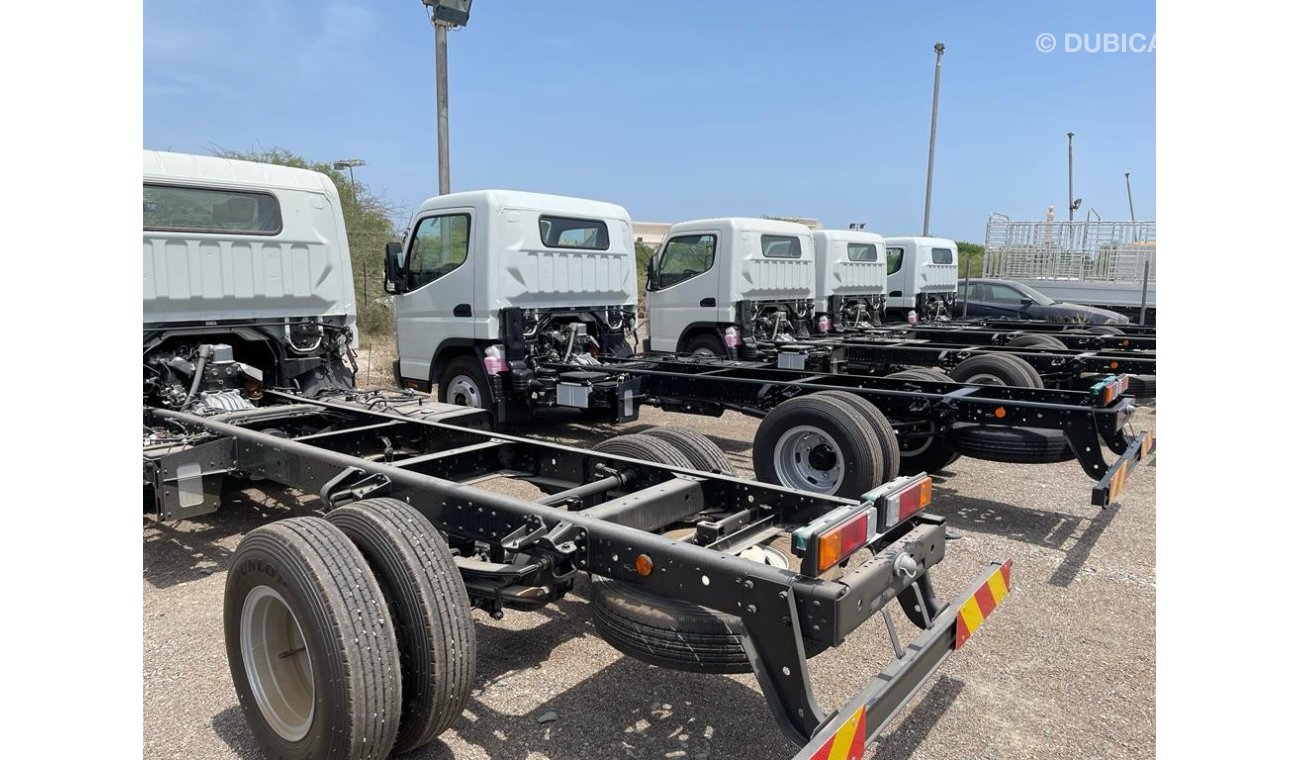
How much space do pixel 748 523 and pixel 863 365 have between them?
19.8 ft

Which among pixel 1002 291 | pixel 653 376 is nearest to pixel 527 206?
pixel 653 376

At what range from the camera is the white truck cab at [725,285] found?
34.2ft

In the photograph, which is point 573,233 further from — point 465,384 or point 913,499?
point 913,499

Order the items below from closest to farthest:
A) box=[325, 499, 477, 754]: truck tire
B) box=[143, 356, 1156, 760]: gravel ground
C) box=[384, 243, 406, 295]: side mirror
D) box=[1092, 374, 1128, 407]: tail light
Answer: box=[325, 499, 477, 754]: truck tire, box=[143, 356, 1156, 760]: gravel ground, box=[1092, 374, 1128, 407]: tail light, box=[384, 243, 406, 295]: side mirror

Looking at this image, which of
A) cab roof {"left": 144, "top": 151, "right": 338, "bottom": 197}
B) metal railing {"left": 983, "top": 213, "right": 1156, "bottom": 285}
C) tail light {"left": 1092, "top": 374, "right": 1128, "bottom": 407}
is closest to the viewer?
tail light {"left": 1092, "top": 374, "right": 1128, "bottom": 407}

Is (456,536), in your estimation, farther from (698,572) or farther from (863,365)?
(863,365)

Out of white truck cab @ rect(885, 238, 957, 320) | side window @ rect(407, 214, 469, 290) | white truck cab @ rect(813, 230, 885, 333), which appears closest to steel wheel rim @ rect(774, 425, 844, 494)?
side window @ rect(407, 214, 469, 290)

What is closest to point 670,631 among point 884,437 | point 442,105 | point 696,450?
point 696,450

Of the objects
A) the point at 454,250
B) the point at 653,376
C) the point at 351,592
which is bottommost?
the point at 351,592

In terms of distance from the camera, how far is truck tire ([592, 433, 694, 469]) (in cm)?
382

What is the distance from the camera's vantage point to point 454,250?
7832 millimetres

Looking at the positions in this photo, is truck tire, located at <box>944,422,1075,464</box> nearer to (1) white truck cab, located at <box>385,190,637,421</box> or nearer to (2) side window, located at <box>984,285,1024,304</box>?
(1) white truck cab, located at <box>385,190,637,421</box>

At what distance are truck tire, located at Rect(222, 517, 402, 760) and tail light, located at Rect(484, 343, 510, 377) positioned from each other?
473 cm

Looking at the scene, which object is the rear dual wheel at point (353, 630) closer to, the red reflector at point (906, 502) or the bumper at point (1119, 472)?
the red reflector at point (906, 502)
